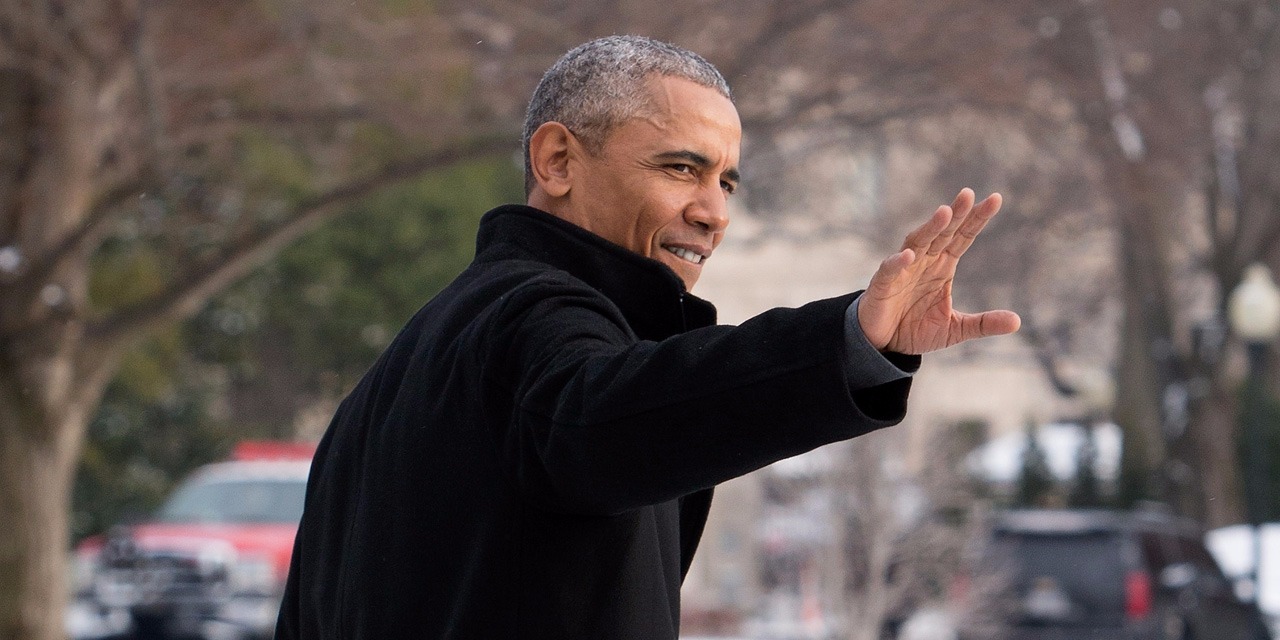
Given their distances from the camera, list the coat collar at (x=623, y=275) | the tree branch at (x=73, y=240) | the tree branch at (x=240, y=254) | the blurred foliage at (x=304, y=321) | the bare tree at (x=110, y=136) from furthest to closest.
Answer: the blurred foliage at (x=304, y=321)
the tree branch at (x=240, y=254)
the bare tree at (x=110, y=136)
the tree branch at (x=73, y=240)
the coat collar at (x=623, y=275)

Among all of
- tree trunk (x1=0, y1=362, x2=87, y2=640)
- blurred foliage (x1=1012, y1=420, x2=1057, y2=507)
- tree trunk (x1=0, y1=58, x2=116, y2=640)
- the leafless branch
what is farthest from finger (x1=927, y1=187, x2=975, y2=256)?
blurred foliage (x1=1012, y1=420, x2=1057, y2=507)

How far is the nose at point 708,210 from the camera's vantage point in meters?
2.36

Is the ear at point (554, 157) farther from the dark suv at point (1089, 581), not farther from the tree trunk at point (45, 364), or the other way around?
the dark suv at point (1089, 581)

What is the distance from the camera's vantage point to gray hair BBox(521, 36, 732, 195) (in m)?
2.34

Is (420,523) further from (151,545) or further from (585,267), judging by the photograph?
(151,545)

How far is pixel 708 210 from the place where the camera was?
2.37 metres

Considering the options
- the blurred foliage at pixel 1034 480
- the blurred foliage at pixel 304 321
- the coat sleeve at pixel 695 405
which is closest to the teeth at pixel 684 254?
the coat sleeve at pixel 695 405

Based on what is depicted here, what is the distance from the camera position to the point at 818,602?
13.3 m

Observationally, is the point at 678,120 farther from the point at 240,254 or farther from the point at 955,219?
the point at 240,254

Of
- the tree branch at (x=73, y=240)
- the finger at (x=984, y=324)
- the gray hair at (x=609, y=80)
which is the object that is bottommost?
the finger at (x=984, y=324)

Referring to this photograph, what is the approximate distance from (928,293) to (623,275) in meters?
0.46

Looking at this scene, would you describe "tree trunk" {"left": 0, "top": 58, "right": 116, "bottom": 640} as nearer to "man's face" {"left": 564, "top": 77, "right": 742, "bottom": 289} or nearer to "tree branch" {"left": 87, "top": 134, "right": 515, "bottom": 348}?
"tree branch" {"left": 87, "top": 134, "right": 515, "bottom": 348}

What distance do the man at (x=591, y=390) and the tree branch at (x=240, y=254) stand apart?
8980 mm

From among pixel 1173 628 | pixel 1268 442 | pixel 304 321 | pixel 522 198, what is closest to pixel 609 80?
pixel 522 198
